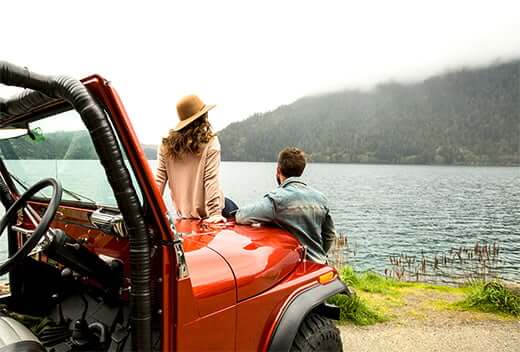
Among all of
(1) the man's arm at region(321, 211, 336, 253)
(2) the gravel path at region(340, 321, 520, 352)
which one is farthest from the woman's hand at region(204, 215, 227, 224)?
(2) the gravel path at region(340, 321, 520, 352)

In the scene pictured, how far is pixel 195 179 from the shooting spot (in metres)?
3.30

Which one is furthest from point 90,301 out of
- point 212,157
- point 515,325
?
point 515,325

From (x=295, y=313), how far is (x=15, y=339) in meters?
1.60

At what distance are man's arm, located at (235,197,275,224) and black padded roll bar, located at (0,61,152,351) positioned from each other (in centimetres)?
157

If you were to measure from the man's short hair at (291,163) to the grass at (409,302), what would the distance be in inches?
119

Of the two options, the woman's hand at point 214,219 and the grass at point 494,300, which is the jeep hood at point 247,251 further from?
the grass at point 494,300

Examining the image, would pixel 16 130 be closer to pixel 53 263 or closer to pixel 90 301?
pixel 53 263

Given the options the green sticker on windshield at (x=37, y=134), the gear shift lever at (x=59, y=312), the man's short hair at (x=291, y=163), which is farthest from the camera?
the man's short hair at (x=291, y=163)

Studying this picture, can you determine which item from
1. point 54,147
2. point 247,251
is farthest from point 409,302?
point 54,147

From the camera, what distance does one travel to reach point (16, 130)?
2457 millimetres

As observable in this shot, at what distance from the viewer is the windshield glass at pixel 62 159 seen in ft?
6.91

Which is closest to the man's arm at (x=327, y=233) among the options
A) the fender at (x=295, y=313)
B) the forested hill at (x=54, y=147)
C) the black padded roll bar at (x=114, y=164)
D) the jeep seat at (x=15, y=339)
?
the fender at (x=295, y=313)

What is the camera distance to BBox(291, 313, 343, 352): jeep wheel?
2.62 metres

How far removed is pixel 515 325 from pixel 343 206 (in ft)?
113
